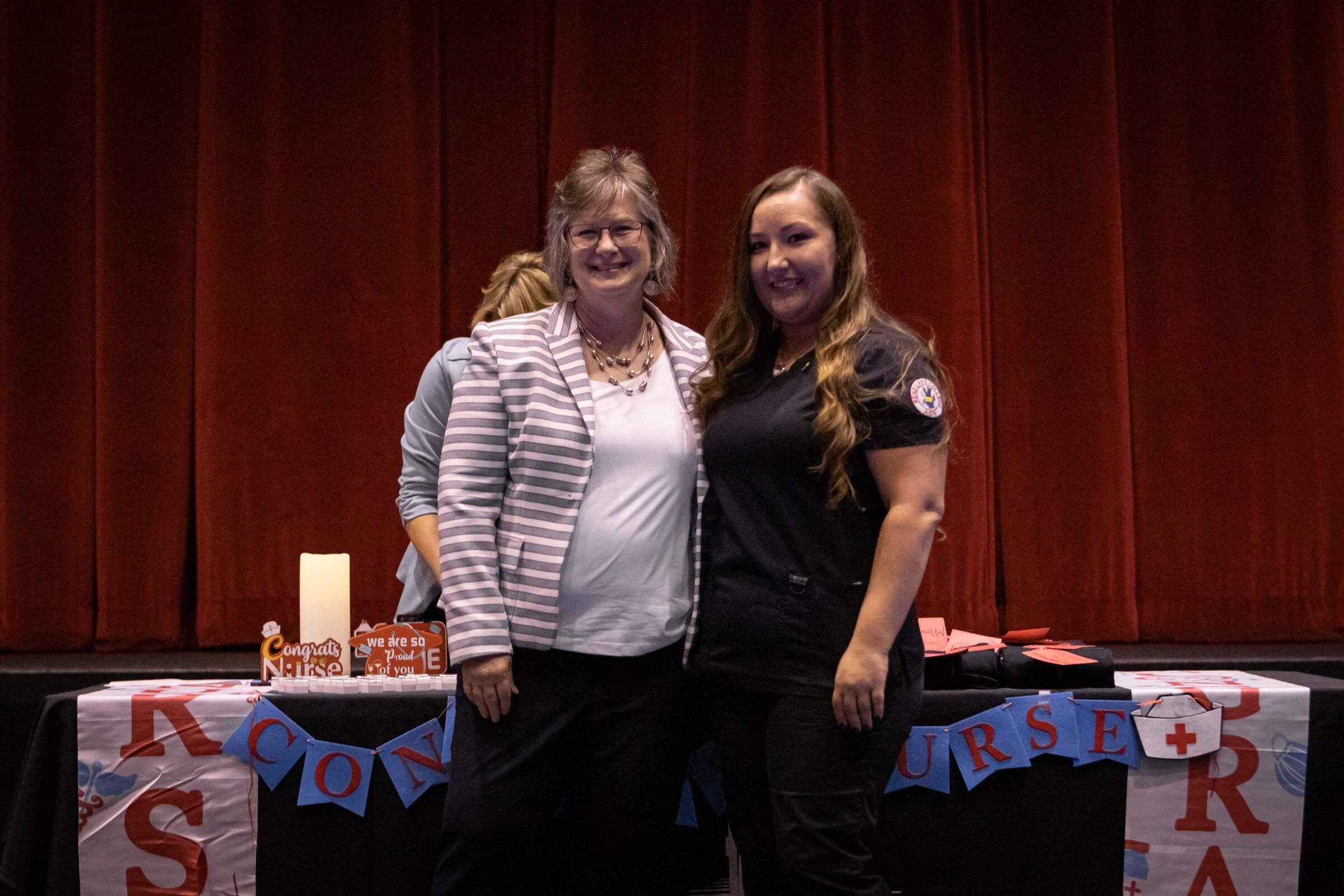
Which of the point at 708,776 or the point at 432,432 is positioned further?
the point at 432,432

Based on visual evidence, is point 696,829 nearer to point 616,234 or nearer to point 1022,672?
point 1022,672

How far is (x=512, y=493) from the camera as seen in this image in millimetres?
1586

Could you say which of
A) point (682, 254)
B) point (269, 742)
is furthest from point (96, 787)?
point (682, 254)

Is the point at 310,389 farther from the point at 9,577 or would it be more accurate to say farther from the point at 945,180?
the point at 945,180

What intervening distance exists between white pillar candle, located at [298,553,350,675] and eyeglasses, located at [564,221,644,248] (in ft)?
2.40

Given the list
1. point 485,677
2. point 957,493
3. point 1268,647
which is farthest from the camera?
point 957,493

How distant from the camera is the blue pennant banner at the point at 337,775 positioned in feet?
6.07

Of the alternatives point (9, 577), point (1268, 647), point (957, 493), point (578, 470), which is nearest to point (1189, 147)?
point (957, 493)

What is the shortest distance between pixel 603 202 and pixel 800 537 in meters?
0.57

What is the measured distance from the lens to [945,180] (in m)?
3.55

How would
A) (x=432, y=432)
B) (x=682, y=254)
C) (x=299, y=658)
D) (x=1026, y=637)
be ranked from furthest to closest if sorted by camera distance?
1. (x=682, y=254)
2. (x=1026, y=637)
3. (x=432, y=432)
4. (x=299, y=658)

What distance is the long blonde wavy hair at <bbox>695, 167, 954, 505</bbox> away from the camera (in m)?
1.47

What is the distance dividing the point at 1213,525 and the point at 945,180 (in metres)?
1.41

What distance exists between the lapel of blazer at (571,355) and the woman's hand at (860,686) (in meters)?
0.48
